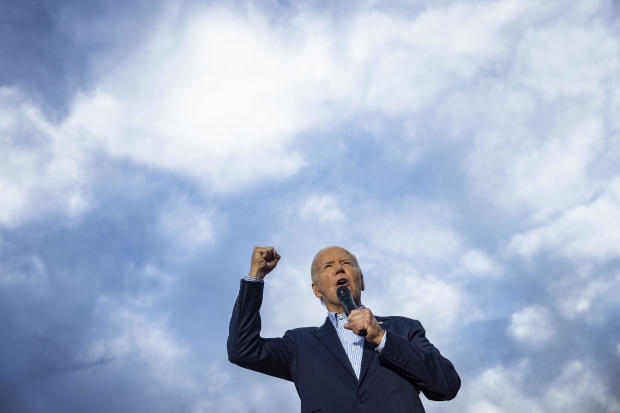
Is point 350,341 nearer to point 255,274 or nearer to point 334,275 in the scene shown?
point 334,275

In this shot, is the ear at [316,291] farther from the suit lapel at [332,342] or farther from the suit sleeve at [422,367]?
the suit sleeve at [422,367]

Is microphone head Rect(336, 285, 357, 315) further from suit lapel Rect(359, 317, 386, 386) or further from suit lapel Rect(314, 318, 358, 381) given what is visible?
suit lapel Rect(314, 318, 358, 381)

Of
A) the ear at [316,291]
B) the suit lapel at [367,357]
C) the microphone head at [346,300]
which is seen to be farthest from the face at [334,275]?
the suit lapel at [367,357]

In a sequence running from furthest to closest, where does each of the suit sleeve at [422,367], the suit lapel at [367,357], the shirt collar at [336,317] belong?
the shirt collar at [336,317]
the suit lapel at [367,357]
the suit sleeve at [422,367]

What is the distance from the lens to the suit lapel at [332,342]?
5141mm

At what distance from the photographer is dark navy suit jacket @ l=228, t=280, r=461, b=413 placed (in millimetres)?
4676

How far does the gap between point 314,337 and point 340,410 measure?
45.7 inches

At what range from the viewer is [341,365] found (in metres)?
5.14

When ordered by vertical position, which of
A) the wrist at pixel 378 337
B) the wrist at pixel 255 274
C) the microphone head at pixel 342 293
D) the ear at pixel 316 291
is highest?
the ear at pixel 316 291

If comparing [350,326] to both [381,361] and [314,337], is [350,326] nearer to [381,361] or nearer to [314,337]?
[381,361]

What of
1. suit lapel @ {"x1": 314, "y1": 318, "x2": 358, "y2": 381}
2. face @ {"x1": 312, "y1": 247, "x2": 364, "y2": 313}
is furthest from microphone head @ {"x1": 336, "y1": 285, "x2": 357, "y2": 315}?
face @ {"x1": 312, "y1": 247, "x2": 364, "y2": 313}

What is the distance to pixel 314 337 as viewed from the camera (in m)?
5.74

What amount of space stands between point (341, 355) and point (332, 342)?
28 cm

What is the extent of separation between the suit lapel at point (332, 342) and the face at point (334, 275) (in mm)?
311
